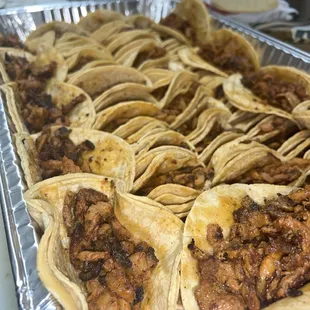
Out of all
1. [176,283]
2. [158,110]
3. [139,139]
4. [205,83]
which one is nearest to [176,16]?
[205,83]

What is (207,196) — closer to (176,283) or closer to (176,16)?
(176,283)

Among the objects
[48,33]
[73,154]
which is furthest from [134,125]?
[48,33]

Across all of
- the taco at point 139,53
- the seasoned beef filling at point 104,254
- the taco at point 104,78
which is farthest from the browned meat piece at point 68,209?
the taco at point 139,53

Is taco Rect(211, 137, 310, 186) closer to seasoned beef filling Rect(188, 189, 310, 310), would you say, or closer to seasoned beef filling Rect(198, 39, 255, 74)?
seasoned beef filling Rect(188, 189, 310, 310)

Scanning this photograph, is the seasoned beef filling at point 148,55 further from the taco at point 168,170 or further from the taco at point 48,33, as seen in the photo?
the taco at point 168,170

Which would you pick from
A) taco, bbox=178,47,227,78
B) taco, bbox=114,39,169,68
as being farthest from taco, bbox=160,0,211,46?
taco, bbox=114,39,169,68

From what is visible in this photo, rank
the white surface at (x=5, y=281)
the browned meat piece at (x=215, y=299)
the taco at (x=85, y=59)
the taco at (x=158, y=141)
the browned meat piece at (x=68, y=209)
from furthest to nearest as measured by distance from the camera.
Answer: the taco at (x=85, y=59), the taco at (x=158, y=141), the browned meat piece at (x=68, y=209), the white surface at (x=5, y=281), the browned meat piece at (x=215, y=299)

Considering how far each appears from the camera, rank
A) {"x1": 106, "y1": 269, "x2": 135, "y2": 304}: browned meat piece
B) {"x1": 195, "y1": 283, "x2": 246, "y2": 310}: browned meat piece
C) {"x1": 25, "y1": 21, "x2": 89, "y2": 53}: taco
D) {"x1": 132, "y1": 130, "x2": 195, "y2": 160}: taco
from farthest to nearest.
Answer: {"x1": 25, "y1": 21, "x2": 89, "y2": 53}: taco → {"x1": 132, "y1": 130, "x2": 195, "y2": 160}: taco → {"x1": 106, "y1": 269, "x2": 135, "y2": 304}: browned meat piece → {"x1": 195, "y1": 283, "x2": 246, "y2": 310}: browned meat piece
